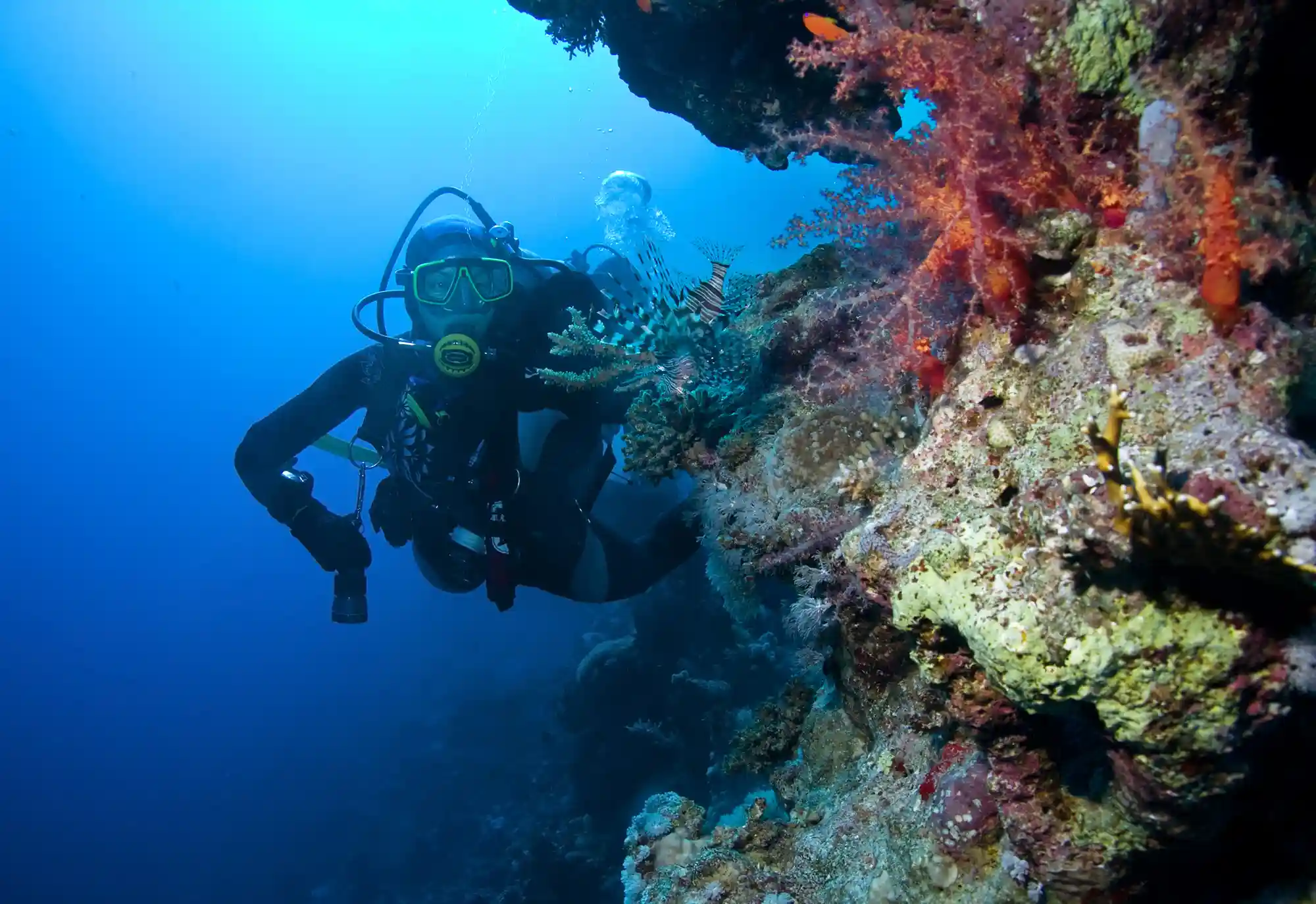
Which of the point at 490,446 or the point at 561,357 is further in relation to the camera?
the point at 490,446

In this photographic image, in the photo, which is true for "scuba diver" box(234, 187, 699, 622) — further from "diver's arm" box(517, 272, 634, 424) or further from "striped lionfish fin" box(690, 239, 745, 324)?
"striped lionfish fin" box(690, 239, 745, 324)

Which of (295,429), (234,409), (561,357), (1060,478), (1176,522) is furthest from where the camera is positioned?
(234,409)

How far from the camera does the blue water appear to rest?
92.1 ft

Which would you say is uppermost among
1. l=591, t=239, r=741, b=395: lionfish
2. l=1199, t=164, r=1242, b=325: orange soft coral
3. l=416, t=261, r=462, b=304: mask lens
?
l=416, t=261, r=462, b=304: mask lens

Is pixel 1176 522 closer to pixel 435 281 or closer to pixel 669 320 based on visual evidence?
pixel 669 320

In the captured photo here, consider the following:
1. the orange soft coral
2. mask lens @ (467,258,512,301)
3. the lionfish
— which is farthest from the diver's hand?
the orange soft coral

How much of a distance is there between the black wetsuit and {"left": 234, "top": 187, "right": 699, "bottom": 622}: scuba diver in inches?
0.5

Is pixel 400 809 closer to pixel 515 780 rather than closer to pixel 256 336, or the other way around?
pixel 515 780

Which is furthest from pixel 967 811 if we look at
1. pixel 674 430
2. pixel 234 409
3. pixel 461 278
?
pixel 234 409

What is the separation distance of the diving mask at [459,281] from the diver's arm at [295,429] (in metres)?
1.07

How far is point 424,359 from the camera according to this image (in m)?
5.85

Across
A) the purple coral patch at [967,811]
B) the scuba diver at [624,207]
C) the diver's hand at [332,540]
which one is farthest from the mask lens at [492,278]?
the scuba diver at [624,207]

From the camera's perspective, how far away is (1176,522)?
3.85ft

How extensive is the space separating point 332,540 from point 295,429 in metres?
1.34
